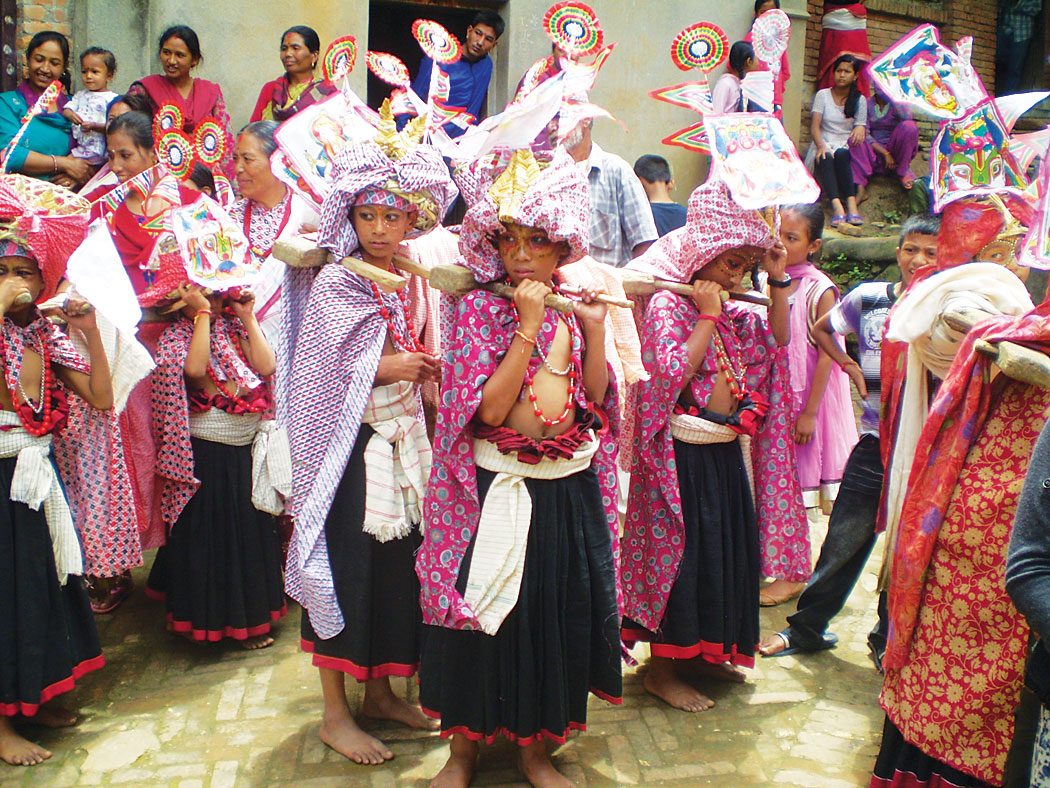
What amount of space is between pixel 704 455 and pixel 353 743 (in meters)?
1.65

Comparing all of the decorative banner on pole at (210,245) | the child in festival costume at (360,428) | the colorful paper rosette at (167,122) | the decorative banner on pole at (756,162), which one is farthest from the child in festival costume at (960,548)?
the colorful paper rosette at (167,122)

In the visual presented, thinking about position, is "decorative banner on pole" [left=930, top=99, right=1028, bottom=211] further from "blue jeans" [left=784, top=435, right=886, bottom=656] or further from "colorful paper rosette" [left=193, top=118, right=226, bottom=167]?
A: "colorful paper rosette" [left=193, top=118, right=226, bottom=167]

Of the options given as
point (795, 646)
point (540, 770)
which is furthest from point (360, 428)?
point (795, 646)

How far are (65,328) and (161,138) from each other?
43.7 inches

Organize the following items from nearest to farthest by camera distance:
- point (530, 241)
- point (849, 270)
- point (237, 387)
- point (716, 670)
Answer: point (530, 241) < point (716, 670) < point (237, 387) < point (849, 270)

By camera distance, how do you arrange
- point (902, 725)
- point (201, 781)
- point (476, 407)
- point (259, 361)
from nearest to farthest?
point (902, 725) → point (476, 407) → point (201, 781) → point (259, 361)

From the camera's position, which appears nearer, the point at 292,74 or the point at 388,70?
the point at 388,70

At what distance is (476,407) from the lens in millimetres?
2744

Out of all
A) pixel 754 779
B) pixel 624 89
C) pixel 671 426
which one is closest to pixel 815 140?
pixel 624 89

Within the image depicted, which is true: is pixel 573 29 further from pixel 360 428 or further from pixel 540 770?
pixel 540 770

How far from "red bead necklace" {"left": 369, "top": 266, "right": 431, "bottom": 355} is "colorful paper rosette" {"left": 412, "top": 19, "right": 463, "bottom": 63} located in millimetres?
1744

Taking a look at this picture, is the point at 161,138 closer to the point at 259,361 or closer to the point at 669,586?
the point at 259,361

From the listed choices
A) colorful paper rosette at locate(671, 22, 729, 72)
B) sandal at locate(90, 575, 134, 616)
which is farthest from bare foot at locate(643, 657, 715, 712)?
sandal at locate(90, 575, 134, 616)

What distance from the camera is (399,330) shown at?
3.23 meters
